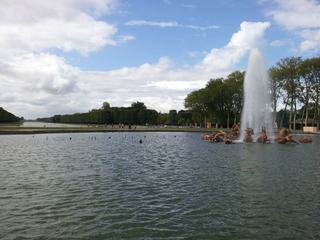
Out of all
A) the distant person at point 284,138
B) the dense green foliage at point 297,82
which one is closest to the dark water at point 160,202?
the distant person at point 284,138

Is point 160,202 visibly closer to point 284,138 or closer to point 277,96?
point 284,138

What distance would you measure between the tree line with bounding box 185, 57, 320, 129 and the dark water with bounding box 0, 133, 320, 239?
87.4m

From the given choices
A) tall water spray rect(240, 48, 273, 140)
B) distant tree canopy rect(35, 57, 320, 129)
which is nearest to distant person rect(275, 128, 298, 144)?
tall water spray rect(240, 48, 273, 140)

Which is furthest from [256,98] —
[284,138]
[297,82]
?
[297,82]

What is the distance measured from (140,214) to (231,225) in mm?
3332

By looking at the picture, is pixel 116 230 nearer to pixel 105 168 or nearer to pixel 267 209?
pixel 267 209

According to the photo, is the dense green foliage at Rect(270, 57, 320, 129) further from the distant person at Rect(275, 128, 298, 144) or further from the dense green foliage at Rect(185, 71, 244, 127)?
the distant person at Rect(275, 128, 298, 144)

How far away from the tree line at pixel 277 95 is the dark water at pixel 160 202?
87.4m

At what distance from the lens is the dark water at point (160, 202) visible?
1256cm

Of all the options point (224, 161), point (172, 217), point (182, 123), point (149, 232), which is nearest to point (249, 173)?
point (224, 161)

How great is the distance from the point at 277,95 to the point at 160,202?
10425cm

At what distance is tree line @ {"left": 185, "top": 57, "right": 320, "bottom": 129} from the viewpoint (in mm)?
109125

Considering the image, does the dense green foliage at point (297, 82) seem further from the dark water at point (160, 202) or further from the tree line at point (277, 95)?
Answer: the dark water at point (160, 202)

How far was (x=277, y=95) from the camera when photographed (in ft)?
376
